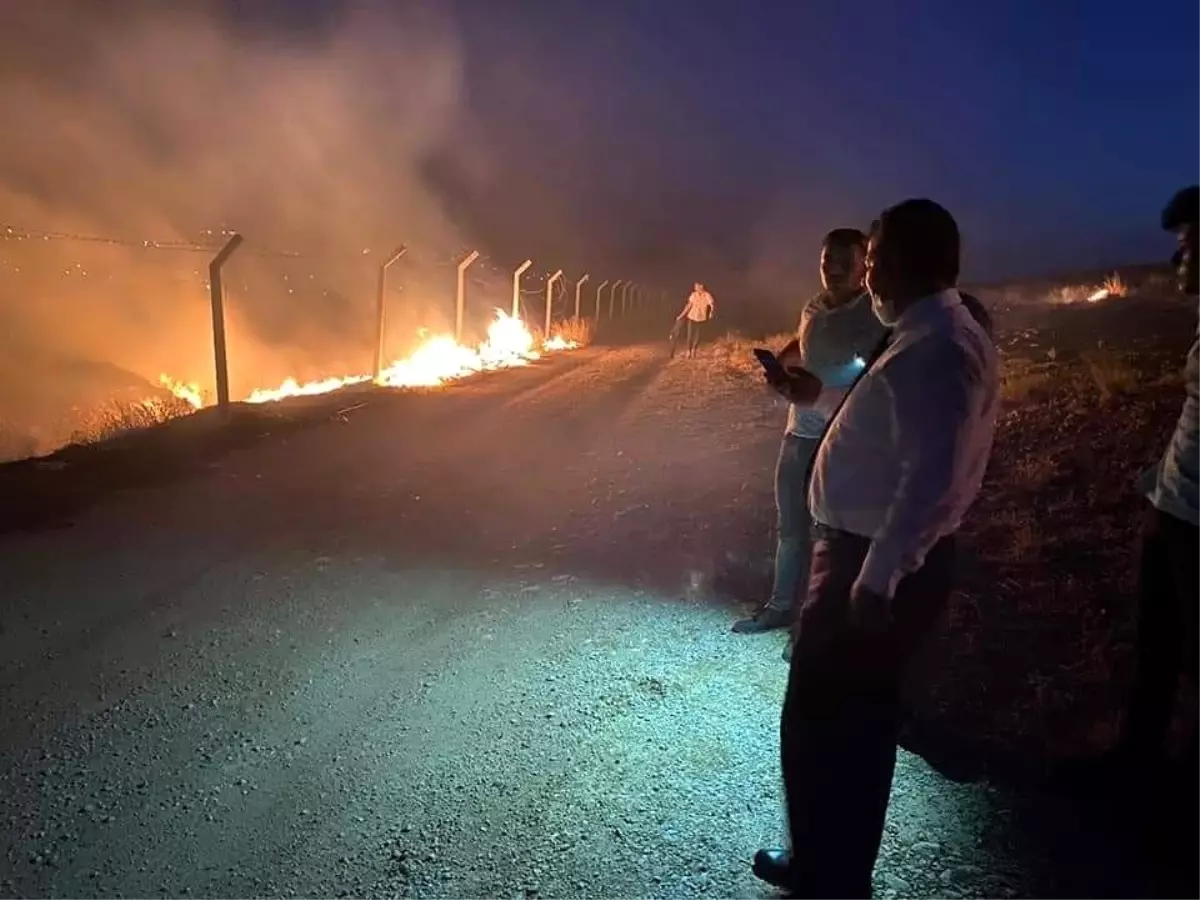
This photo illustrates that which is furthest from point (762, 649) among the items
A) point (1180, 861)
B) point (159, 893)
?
point (159, 893)

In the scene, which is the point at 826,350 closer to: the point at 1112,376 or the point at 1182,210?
the point at 1182,210

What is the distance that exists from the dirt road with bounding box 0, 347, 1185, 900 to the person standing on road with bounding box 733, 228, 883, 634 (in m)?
0.77

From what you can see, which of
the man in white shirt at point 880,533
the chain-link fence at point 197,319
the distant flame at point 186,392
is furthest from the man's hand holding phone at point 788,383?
the distant flame at point 186,392

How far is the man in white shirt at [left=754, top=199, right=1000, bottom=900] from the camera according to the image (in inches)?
85.0

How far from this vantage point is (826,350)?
3.72m

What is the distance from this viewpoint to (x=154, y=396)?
1416cm

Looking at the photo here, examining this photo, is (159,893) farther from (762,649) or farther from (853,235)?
(853,235)

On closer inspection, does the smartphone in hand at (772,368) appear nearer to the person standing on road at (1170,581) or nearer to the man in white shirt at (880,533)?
the man in white shirt at (880,533)

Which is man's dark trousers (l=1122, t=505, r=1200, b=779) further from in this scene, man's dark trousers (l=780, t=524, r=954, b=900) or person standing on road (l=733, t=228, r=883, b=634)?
person standing on road (l=733, t=228, r=883, b=634)

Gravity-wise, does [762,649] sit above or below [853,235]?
below

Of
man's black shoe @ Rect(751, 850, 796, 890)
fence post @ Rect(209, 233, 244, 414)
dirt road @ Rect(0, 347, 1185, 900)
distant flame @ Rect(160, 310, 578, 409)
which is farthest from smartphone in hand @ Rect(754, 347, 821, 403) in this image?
distant flame @ Rect(160, 310, 578, 409)

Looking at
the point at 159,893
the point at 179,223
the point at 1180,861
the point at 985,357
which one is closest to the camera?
the point at 985,357

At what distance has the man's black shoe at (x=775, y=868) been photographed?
256cm

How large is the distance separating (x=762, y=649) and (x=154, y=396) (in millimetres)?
12760
